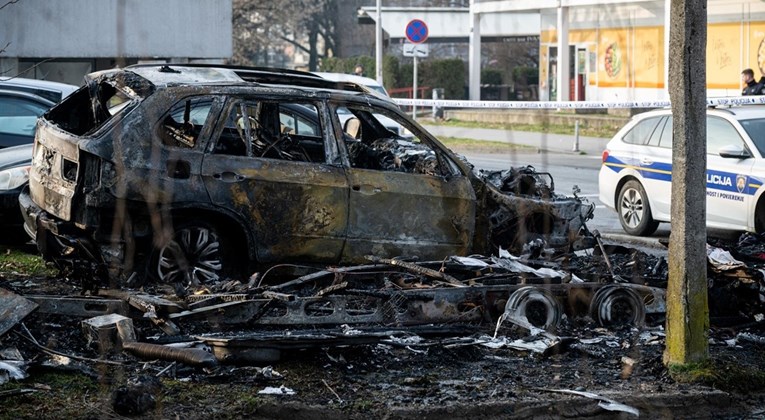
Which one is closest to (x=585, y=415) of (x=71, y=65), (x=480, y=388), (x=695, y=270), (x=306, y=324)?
(x=480, y=388)

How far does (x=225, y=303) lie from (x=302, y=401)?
4.89 ft

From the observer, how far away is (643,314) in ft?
27.3

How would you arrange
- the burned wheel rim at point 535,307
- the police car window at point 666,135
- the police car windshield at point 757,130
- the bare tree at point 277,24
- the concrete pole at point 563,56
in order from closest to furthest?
the burned wheel rim at point 535,307
the police car windshield at point 757,130
the police car window at point 666,135
the concrete pole at point 563,56
the bare tree at point 277,24

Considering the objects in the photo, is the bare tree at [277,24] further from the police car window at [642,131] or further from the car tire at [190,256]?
the car tire at [190,256]

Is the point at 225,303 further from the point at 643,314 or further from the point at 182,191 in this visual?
the point at 643,314

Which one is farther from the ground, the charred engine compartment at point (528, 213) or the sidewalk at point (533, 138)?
the sidewalk at point (533, 138)

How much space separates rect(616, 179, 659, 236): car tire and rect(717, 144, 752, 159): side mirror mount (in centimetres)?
141

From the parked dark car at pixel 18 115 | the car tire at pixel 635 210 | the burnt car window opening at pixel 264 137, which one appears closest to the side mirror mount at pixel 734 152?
the car tire at pixel 635 210

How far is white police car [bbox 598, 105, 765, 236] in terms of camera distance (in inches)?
509

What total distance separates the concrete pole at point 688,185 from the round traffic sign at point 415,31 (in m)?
23.6

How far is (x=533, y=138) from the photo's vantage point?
101ft

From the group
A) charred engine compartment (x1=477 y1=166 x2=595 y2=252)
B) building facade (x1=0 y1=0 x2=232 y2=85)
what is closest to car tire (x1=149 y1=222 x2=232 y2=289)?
charred engine compartment (x1=477 y1=166 x2=595 y2=252)

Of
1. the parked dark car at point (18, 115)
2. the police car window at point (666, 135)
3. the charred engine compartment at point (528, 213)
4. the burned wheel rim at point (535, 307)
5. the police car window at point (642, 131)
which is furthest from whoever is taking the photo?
the police car window at point (642, 131)

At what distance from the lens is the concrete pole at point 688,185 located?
682cm
